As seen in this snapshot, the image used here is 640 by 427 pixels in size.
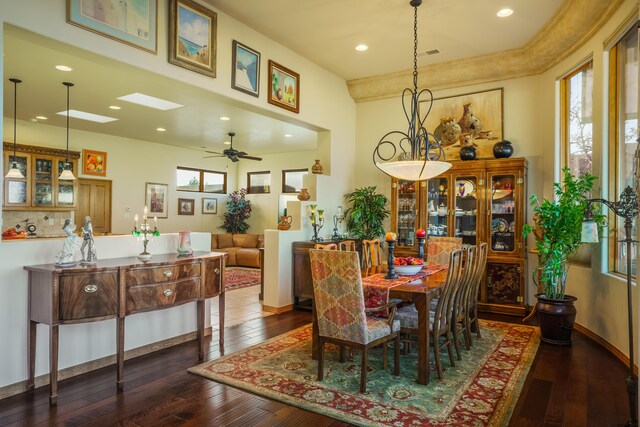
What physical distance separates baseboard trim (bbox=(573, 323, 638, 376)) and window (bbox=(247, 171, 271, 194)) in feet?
28.5

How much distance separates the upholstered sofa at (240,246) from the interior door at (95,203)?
2690 millimetres

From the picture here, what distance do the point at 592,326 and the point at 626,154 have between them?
180cm

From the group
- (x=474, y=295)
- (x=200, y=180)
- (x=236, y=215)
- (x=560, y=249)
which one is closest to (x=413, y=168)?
(x=474, y=295)

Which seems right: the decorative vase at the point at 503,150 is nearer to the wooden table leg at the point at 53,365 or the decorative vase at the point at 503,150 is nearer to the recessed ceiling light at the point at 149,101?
the recessed ceiling light at the point at 149,101

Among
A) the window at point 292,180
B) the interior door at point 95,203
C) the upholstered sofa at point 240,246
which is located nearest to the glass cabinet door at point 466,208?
the upholstered sofa at point 240,246

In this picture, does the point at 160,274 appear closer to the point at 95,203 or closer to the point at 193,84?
the point at 193,84

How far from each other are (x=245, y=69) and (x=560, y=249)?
3.84 metres

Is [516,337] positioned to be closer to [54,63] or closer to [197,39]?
[197,39]

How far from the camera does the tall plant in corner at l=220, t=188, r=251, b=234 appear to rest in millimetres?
11789

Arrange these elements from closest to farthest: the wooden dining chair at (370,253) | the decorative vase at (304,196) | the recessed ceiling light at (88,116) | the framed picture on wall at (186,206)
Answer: the wooden dining chair at (370,253) < the decorative vase at (304,196) < the recessed ceiling light at (88,116) < the framed picture on wall at (186,206)

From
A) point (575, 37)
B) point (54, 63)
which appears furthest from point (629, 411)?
point (54, 63)

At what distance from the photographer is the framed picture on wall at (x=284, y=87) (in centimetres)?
512

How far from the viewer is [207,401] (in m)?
2.87

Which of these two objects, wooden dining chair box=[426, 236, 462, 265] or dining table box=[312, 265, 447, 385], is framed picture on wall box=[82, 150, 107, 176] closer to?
wooden dining chair box=[426, 236, 462, 265]
